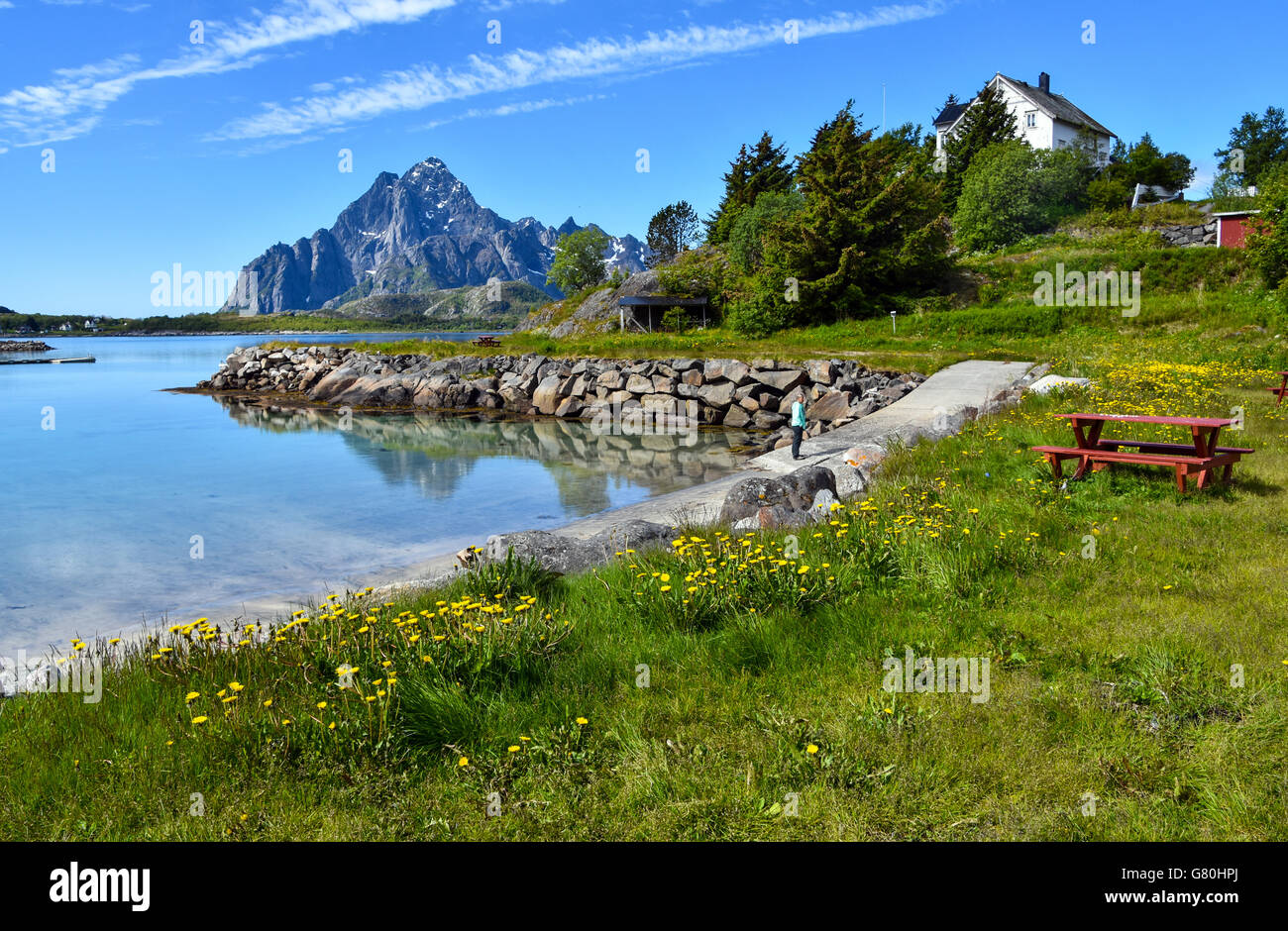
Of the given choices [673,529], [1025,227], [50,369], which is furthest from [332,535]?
[50,369]

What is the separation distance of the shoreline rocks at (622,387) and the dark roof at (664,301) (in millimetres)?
9464

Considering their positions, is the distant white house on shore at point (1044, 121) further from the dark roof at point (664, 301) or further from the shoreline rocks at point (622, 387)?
the shoreline rocks at point (622, 387)

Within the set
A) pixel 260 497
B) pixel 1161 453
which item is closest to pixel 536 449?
pixel 260 497

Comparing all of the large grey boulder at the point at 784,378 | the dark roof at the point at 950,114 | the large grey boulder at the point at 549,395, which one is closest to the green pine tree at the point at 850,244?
the large grey boulder at the point at 784,378

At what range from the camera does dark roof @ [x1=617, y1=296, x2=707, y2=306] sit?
4700 cm

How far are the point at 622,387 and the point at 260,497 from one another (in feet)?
55.9

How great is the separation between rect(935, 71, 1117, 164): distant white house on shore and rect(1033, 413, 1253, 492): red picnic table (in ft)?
201

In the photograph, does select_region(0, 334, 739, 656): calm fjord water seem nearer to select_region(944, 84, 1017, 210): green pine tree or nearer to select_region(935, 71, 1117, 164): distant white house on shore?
select_region(944, 84, 1017, 210): green pine tree

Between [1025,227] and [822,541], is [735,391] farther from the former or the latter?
[1025,227]

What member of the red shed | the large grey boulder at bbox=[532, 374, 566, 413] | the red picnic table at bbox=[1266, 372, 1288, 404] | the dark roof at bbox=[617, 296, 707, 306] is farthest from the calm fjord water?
the red shed

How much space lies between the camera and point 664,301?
47156 mm

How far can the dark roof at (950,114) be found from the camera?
7506cm

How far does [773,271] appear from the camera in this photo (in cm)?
3975

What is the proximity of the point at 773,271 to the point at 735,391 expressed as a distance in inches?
521
